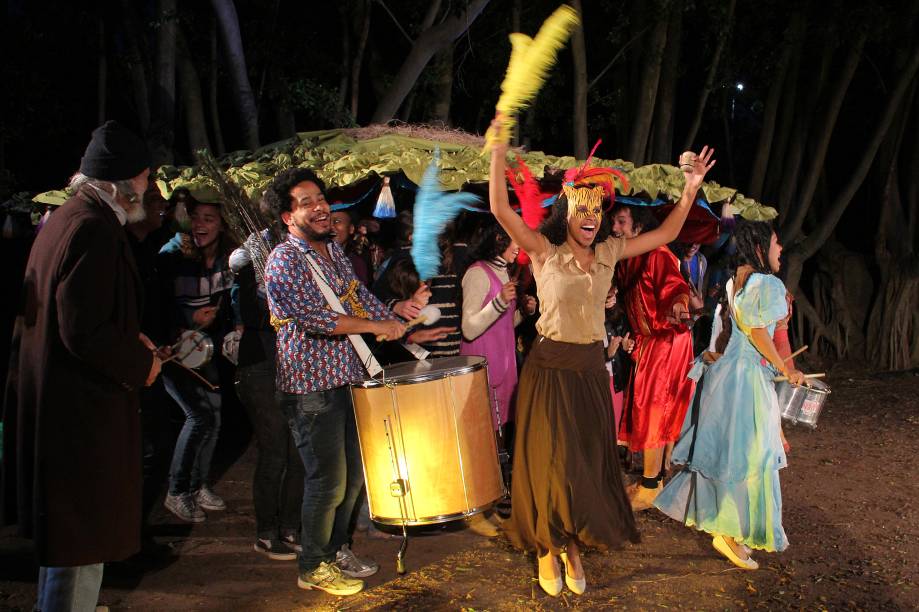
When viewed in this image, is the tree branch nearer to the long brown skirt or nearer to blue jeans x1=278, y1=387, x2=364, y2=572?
the long brown skirt

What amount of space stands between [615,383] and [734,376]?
1425mm

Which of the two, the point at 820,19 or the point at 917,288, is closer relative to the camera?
the point at 820,19

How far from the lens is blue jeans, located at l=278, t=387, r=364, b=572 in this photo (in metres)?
3.92

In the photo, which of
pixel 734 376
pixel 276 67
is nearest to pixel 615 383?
pixel 734 376

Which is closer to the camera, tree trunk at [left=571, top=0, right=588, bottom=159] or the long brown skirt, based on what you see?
the long brown skirt

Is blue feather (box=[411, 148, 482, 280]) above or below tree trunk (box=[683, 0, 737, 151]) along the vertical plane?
below

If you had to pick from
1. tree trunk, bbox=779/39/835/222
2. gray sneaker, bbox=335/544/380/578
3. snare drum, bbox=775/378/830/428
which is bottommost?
gray sneaker, bbox=335/544/380/578

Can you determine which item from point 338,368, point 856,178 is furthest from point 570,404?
point 856,178

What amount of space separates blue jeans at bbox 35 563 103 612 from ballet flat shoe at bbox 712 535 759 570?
11.2ft

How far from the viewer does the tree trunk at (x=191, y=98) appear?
10836 millimetres

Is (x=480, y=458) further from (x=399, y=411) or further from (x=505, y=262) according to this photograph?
(x=505, y=262)

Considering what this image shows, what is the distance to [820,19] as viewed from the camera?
39.8 feet

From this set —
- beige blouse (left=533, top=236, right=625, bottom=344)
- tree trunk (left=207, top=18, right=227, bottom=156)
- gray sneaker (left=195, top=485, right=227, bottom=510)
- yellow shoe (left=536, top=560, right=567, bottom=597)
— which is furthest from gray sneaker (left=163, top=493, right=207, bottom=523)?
tree trunk (left=207, top=18, right=227, bottom=156)

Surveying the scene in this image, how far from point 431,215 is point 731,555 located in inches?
113
